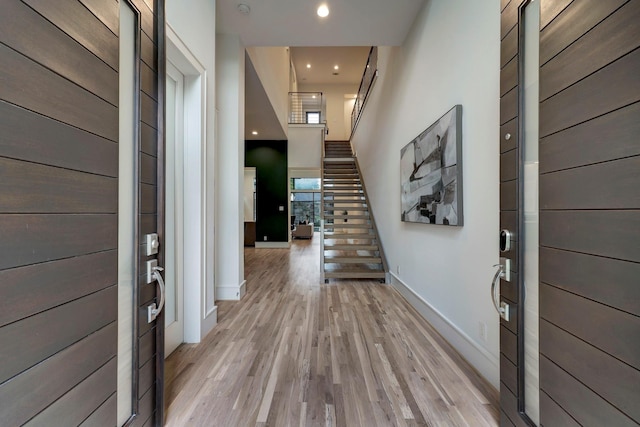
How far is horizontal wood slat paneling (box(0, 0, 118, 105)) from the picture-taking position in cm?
69

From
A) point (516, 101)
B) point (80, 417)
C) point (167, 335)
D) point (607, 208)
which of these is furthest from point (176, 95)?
point (607, 208)

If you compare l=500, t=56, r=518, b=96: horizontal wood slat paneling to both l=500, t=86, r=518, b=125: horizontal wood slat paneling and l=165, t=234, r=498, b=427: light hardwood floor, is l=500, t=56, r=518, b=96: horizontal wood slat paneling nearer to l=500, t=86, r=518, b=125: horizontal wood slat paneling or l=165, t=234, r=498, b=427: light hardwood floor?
l=500, t=86, r=518, b=125: horizontal wood slat paneling

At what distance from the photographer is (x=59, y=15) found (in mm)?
824

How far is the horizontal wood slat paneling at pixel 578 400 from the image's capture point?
32.3 inches

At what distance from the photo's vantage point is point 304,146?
29.1 feet

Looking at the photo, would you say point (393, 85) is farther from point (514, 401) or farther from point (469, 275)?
point (514, 401)

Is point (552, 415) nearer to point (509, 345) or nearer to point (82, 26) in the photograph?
point (509, 345)

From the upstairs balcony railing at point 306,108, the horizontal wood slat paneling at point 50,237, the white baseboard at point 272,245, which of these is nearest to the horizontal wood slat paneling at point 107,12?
the horizontal wood slat paneling at point 50,237

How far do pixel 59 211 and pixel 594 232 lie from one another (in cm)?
171

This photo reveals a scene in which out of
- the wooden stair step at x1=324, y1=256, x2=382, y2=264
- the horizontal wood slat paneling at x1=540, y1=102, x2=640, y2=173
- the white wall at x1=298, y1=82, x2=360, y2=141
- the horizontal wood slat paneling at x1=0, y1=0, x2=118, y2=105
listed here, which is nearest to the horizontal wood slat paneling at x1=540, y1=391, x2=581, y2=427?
the horizontal wood slat paneling at x1=540, y1=102, x2=640, y2=173

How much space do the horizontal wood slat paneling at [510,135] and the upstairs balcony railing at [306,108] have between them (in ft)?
29.0

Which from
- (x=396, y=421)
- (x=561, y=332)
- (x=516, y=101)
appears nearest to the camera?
(x=561, y=332)

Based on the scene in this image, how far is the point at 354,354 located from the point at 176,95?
2742mm

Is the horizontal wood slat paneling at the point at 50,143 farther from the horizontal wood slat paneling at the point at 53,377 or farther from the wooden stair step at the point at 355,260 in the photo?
the wooden stair step at the point at 355,260
